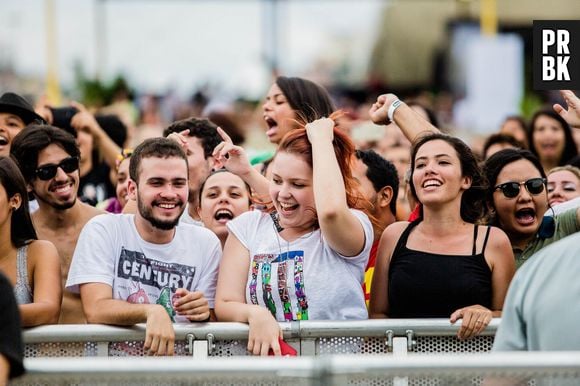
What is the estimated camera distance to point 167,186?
19.4 ft

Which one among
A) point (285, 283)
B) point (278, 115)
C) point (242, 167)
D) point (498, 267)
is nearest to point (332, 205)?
point (285, 283)

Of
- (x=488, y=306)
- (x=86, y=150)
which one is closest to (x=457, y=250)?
(x=488, y=306)

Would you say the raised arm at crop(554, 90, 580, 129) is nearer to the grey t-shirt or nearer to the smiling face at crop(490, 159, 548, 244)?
the smiling face at crop(490, 159, 548, 244)

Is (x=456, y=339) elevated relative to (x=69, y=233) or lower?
lower

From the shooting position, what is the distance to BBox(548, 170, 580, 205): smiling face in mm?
7488

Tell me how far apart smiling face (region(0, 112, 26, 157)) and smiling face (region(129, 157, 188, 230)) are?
6.28ft

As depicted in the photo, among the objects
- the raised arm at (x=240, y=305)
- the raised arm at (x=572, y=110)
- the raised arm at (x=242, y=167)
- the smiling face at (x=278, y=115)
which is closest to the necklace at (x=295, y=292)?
the raised arm at (x=240, y=305)

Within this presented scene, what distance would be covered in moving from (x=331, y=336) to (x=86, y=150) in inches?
185

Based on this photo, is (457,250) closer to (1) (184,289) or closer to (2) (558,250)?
(1) (184,289)

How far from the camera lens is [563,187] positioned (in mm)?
7535

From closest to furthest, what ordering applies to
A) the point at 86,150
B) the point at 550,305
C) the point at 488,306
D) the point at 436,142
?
1. the point at 550,305
2. the point at 488,306
3. the point at 436,142
4. the point at 86,150

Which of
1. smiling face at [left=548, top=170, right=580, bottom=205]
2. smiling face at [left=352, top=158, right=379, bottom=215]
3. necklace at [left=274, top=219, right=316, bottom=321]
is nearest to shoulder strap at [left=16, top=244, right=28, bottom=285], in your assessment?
necklace at [left=274, top=219, right=316, bottom=321]

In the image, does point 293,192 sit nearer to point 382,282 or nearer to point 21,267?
point 382,282

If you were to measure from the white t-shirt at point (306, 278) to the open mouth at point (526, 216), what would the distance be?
115 cm
